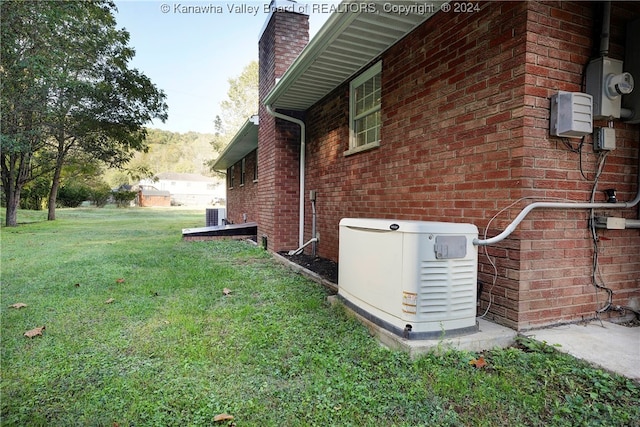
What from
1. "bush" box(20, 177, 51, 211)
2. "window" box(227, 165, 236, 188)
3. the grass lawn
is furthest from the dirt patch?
"bush" box(20, 177, 51, 211)

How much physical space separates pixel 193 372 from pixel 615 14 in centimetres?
413

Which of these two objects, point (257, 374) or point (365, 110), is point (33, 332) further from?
point (365, 110)

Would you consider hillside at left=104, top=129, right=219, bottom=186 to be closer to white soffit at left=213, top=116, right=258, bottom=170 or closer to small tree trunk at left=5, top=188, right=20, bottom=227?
small tree trunk at left=5, top=188, right=20, bottom=227

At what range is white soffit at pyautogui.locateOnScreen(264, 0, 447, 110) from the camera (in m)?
3.38

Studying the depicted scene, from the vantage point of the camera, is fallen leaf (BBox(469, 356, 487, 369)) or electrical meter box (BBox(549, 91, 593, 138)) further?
electrical meter box (BBox(549, 91, 593, 138))

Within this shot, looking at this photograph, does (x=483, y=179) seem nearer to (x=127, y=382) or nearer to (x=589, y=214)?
(x=589, y=214)

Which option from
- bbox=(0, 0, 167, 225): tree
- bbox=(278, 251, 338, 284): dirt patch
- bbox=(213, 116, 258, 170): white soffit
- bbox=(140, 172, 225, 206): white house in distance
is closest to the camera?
bbox=(278, 251, 338, 284): dirt patch

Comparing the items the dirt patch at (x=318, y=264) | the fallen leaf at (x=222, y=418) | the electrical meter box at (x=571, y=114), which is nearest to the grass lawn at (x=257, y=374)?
the fallen leaf at (x=222, y=418)

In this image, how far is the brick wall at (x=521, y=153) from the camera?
2559 millimetres

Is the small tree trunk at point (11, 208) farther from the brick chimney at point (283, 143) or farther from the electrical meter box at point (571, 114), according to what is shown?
the electrical meter box at point (571, 114)

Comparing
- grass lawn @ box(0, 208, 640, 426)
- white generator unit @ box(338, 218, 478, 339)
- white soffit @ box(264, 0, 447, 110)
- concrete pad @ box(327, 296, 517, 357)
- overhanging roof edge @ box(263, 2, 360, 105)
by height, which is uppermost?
white soffit @ box(264, 0, 447, 110)

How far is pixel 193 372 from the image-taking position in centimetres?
223

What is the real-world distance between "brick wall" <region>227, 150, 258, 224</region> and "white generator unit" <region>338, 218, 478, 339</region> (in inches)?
315

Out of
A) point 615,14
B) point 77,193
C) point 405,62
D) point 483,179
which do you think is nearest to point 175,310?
point 483,179
